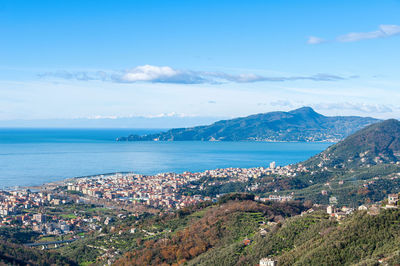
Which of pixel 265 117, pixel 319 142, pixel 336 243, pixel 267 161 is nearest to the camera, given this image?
pixel 336 243

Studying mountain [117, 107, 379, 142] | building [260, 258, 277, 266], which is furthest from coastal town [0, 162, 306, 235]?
mountain [117, 107, 379, 142]

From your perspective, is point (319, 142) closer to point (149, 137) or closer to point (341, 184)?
point (149, 137)

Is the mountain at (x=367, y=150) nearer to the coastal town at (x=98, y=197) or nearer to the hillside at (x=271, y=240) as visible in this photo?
the coastal town at (x=98, y=197)

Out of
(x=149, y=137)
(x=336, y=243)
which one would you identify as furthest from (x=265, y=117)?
(x=336, y=243)

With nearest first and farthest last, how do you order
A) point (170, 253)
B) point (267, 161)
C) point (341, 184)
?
point (170, 253)
point (341, 184)
point (267, 161)

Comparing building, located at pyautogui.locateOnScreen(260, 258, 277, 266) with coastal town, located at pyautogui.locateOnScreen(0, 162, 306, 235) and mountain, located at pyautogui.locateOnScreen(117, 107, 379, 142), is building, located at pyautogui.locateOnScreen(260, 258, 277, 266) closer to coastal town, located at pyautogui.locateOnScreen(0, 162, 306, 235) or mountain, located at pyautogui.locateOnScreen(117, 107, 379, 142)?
coastal town, located at pyautogui.locateOnScreen(0, 162, 306, 235)

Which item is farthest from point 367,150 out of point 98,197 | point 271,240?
point 271,240

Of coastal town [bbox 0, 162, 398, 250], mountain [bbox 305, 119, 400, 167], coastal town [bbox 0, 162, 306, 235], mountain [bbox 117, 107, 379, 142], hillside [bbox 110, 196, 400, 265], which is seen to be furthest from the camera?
mountain [bbox 117, 107, 379, 142]
